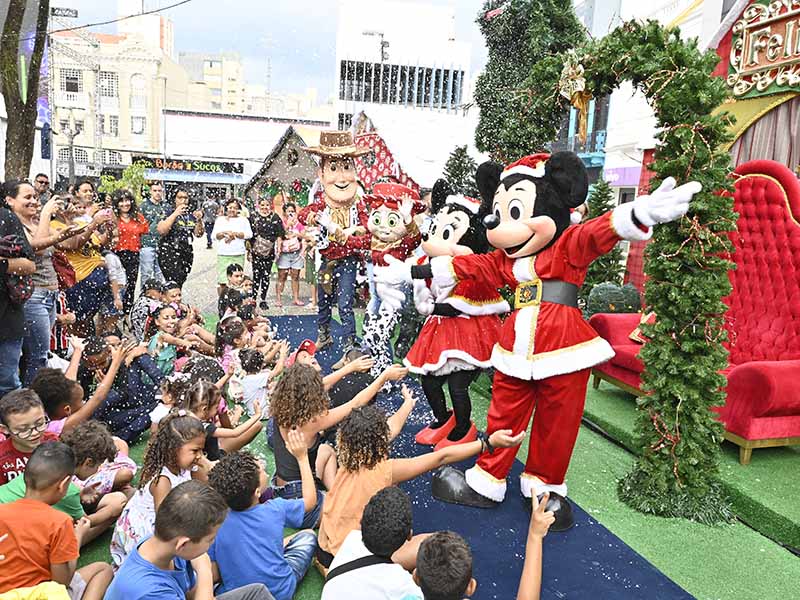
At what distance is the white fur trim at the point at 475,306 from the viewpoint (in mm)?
3918

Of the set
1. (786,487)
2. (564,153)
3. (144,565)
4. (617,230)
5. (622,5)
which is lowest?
(786,487)

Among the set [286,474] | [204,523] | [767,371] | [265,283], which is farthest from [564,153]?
→ [265,283]

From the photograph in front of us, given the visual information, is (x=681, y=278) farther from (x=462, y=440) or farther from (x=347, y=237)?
(x=347, y=237)

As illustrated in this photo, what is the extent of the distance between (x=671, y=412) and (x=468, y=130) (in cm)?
880

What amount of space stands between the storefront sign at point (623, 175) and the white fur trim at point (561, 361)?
11208 millimetres

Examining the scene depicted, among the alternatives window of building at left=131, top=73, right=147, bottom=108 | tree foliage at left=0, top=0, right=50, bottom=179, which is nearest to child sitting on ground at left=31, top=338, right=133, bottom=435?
tree foliage at left=0, top=0, right=50, bottom=179

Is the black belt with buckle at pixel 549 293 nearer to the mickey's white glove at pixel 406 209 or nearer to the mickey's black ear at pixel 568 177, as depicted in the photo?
the mickey's black ear at pixel 568 177

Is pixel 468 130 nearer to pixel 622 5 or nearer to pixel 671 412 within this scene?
pixel 622 5

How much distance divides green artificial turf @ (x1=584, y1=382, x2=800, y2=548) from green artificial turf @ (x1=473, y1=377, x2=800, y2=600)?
89 mm

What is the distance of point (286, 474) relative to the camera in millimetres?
3219

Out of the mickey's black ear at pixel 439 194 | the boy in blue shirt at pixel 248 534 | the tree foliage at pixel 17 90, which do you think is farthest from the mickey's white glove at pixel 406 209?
the tree foliage at pixel 17 90

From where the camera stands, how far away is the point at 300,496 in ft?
10.3

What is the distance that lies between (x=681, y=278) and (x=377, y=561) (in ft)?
7.47

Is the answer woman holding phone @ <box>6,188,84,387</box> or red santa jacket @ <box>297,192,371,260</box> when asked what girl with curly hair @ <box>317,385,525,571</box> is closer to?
woman holding phone @ <box>6,188,84,387</box>
